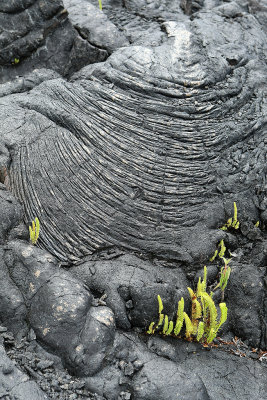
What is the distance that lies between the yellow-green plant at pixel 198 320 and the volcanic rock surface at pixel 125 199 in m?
0.13

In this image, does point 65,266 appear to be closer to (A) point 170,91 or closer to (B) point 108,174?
(B) point 108,174

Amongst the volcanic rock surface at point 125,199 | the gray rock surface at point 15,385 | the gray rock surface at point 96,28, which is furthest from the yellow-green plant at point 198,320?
the gray rock surface at point 96,28

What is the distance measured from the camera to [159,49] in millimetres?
5906

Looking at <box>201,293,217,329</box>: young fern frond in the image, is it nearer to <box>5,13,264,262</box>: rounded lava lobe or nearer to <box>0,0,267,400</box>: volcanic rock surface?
<box>0,0,267,400</box>: volcanic rock surface

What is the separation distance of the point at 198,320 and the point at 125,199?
1.55 metres

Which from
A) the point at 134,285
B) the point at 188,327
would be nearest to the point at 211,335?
the point at 188,327

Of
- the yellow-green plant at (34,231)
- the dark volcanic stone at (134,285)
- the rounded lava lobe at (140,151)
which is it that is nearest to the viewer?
the dark volcanic stone at (134,285)

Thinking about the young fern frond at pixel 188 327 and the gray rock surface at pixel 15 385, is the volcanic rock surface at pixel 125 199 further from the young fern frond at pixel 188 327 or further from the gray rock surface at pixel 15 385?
the young fern frond at pixel 188 327

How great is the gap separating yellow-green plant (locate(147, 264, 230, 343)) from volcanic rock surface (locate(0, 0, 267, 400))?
135 millimetres

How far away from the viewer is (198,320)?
4.71 metres

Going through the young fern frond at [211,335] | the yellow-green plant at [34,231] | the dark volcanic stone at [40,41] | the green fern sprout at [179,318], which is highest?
the dark volcanic stone at [40,41]

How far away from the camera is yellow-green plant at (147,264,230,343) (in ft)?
14.3

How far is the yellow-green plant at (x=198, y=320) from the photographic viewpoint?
4.37 m

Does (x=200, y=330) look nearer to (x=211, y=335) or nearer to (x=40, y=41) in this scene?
(x=211, y=335)
